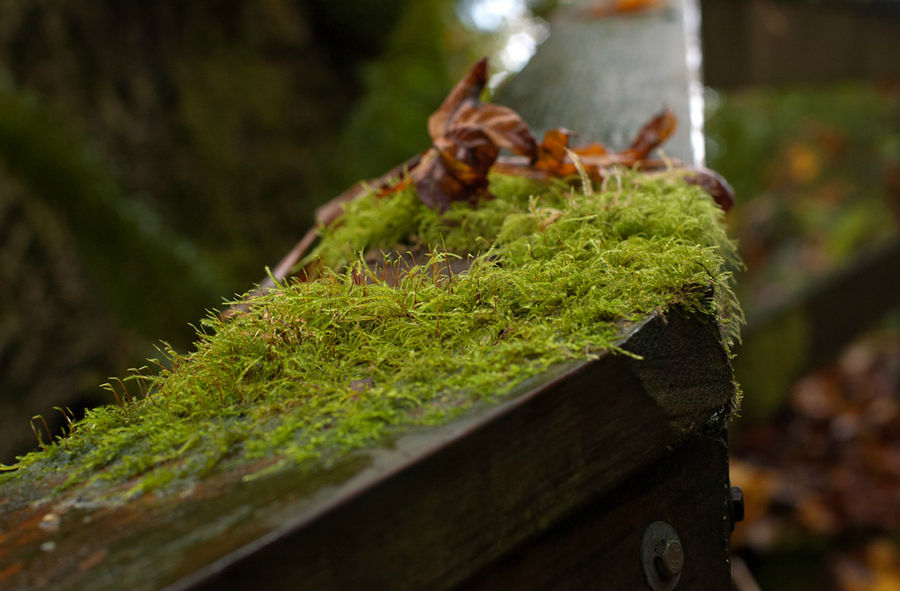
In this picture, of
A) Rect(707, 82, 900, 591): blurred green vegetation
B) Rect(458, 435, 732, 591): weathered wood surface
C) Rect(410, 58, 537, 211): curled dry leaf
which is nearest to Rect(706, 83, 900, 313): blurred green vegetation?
Rect(707, 82, 900, 591): blurred green vegetation

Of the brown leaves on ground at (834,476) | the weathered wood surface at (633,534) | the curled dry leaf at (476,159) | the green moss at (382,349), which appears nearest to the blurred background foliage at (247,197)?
the brown leaves on ground at (834,476)

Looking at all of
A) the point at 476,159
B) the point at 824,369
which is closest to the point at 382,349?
the point at 476,159

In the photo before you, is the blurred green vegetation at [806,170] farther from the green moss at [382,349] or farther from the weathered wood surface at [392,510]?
the weathered wood surface at [392,510]

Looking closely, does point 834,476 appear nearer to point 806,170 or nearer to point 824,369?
point 824,369

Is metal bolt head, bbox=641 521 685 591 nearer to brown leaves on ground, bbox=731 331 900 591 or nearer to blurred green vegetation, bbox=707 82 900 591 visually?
blurred green vegetation, bbox=707 82 900 591

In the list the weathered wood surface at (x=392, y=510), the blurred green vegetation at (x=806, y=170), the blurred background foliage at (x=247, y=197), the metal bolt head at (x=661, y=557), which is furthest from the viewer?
the blurred green vegetation at (x=806, y=170)

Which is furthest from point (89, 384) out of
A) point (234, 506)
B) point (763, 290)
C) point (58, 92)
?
point (763, 290)
